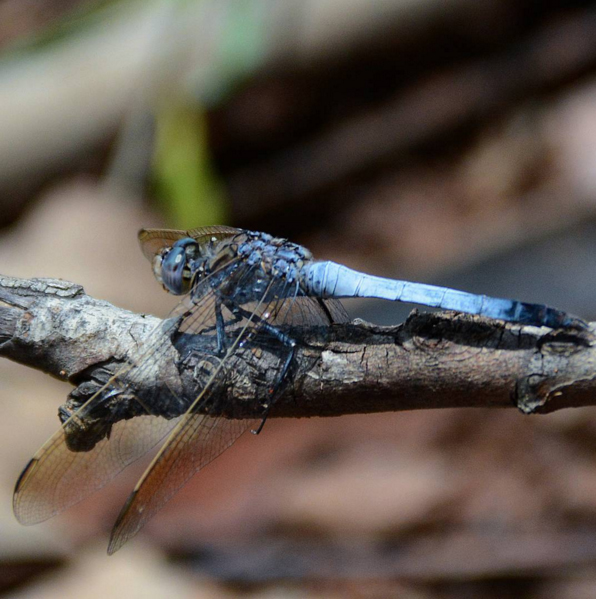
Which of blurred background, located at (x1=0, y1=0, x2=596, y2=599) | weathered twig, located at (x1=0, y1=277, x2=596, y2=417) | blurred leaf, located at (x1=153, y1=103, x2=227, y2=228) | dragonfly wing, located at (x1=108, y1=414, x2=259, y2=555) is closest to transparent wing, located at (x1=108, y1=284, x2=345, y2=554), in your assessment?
dragonfly wing, located at (x1=108, y1=414, x2=259, y2=555)

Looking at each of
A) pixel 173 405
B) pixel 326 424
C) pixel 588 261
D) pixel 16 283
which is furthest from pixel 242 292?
pixel 588 261

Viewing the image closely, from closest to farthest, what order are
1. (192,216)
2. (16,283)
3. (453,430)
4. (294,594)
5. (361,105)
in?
(16,283) < (294,594) < (453,430) < (192,216) < (361,105)

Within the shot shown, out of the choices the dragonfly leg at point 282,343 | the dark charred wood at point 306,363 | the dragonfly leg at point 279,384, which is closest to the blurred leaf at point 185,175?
the dragonfly leg at point 282,343

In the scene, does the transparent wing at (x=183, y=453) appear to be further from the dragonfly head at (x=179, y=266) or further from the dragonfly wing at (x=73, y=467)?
the dragonfly head at (x=179, y=266)

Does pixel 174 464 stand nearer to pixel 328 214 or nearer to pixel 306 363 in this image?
pixel 306 363

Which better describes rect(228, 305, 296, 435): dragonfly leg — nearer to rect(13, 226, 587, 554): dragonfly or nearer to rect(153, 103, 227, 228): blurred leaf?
rect(13, 226, 587, 554): dragonfly

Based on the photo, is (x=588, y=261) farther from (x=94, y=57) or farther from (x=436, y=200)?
(x=94, y=57)
